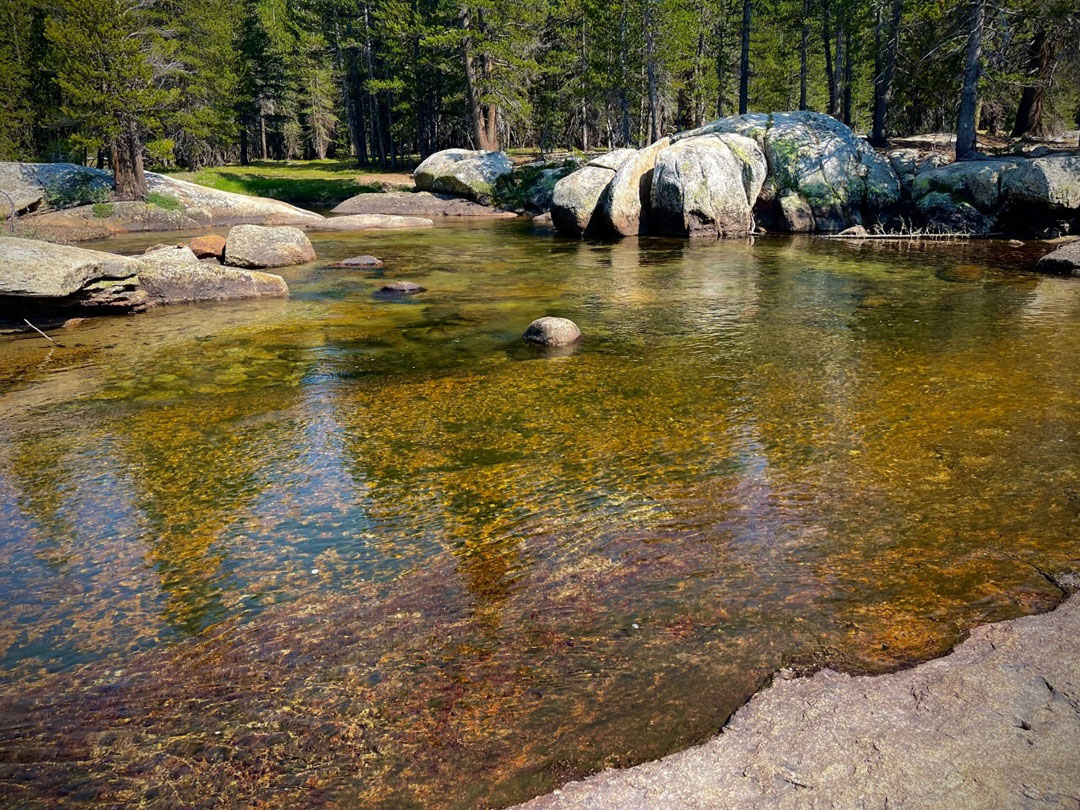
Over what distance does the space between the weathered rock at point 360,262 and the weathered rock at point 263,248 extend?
40.2 inches

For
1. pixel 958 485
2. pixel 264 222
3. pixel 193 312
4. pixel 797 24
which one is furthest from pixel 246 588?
pixel 797 24

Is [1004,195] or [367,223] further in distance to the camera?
[367,223]

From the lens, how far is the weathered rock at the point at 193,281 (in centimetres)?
1333

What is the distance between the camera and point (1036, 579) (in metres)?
4.18

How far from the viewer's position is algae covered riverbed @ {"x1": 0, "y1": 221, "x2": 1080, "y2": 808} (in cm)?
325

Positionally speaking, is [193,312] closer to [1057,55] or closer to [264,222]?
[264,222]

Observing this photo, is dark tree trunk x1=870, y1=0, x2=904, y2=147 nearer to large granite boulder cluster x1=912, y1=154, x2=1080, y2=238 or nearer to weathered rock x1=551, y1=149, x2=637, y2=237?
large granite boulder cluster x1=912, y1=154, x2=1080, y2=238

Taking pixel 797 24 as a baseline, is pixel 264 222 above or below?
below

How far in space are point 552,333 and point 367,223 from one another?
17.8 metres

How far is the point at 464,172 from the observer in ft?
103

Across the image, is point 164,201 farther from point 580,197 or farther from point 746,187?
point 746,187

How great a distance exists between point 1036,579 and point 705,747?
2.45 m

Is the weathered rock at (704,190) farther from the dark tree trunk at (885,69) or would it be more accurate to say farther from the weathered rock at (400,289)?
the weathered rock at (400,289)

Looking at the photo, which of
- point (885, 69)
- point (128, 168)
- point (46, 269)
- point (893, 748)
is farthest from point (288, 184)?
point (893, 748)
